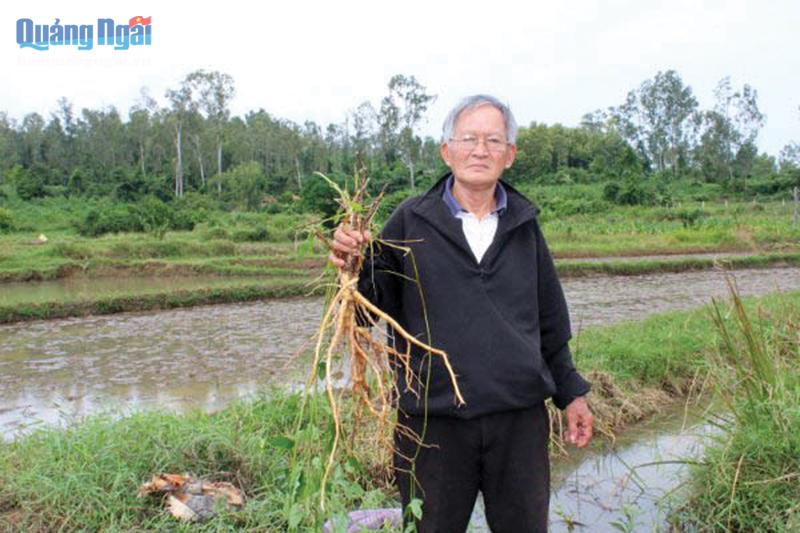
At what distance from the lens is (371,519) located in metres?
2.59

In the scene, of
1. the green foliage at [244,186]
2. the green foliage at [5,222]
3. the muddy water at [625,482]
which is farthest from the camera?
the green foliage at [244,186]

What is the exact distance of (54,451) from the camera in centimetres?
281

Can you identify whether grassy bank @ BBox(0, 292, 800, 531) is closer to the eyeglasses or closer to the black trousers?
the black trousers

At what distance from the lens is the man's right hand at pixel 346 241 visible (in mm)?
1649

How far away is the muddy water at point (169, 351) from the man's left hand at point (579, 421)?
269 centimetres

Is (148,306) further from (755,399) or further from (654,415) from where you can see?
(755,399)

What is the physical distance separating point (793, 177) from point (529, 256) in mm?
35729

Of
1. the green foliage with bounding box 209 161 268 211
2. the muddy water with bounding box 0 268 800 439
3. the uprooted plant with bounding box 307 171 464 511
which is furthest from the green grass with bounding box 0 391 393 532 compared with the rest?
the green foliage with bounding box 209 161 268 211

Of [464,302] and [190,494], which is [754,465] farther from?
[190,494]

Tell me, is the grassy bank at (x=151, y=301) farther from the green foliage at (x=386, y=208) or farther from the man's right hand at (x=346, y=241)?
the man's right hand at (x=346, y=241)

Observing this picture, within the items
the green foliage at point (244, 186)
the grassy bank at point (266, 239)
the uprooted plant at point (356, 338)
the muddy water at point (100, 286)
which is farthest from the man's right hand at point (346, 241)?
the green foliage at point (244, 186)

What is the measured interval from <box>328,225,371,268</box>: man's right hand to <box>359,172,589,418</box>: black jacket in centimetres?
12

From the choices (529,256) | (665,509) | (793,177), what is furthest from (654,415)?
(793,177)

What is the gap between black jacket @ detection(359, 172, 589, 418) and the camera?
1758 mm
